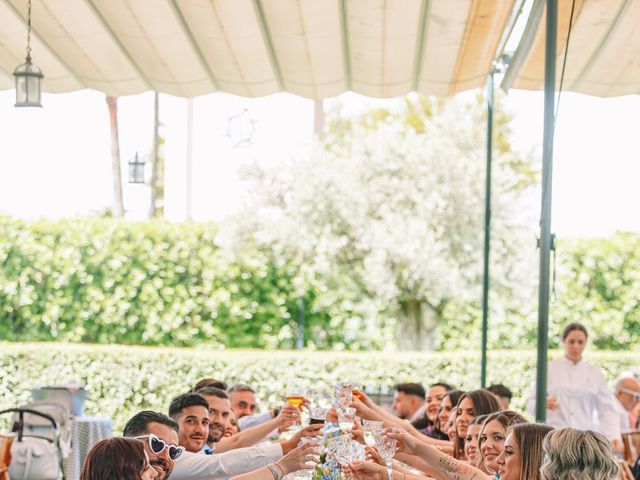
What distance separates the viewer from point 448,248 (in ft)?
55.8

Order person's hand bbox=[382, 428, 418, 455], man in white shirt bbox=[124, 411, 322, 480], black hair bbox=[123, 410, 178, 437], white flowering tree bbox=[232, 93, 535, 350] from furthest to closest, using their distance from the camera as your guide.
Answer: white flowering tree bbox=[232, 93, 535, 350]
person's hand bbox=[382, 428, 418, 455]
black hair bbox=[123, 410, 178, 437]
man in white shirt bbox=[124, 411, 322, 480]

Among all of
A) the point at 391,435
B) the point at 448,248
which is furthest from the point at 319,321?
the point at 391,435

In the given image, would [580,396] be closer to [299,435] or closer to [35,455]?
[35,455]

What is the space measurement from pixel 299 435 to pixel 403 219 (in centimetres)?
1212

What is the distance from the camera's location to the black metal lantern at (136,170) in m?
12.7

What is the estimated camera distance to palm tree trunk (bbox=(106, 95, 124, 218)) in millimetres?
24422

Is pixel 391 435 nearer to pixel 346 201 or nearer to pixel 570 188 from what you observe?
pixel 346 201

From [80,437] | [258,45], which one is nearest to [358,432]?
[258,45]

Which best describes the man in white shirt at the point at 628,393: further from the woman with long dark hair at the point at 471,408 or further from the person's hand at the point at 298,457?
the person's hand at the point at 298,457

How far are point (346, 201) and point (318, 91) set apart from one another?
301 inches

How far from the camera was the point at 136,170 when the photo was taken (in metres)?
12.7

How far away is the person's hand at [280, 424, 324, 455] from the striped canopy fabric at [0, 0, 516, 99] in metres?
3.26

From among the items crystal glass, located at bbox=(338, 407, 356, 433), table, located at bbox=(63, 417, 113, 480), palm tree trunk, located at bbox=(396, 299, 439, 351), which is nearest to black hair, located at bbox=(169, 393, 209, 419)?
crystal glass, located at bbox=(338, 407, 356, 433)

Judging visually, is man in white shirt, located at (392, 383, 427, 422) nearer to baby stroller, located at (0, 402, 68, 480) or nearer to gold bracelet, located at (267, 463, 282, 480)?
baby stroller, located at (0, 402, 68, 480)
